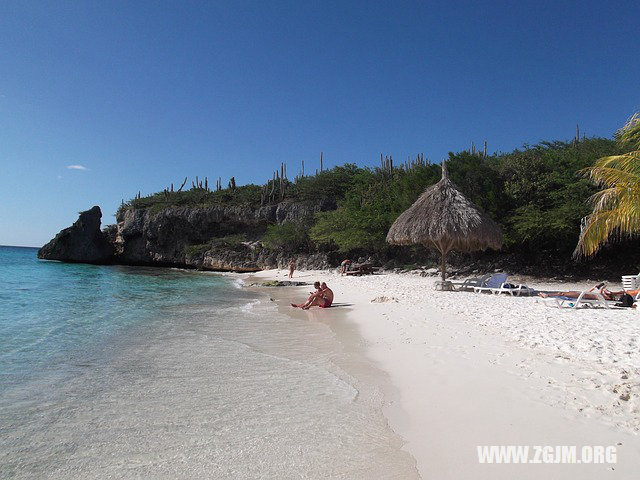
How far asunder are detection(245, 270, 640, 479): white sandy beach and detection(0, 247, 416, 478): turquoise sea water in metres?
0.40

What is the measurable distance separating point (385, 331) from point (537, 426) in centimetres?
404

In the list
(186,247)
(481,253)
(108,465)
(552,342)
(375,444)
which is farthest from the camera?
(186,247)

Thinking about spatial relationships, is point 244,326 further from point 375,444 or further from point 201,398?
point 375,444

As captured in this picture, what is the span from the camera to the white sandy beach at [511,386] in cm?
264

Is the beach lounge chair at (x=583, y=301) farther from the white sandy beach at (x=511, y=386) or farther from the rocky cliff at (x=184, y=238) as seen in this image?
the rocky cliff at (x=184, y=238)

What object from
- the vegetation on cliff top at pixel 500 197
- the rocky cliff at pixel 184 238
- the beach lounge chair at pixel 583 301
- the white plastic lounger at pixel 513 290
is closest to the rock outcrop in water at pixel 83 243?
the rocky cliff at pixel 184 238

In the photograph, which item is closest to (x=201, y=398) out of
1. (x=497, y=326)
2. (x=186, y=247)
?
(x=497, y=326)

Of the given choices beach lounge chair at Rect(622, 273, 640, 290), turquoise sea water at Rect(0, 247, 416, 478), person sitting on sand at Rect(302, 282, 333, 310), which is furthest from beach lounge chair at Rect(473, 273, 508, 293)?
turquoise sea water at Rect(0, 247, 416, 478)

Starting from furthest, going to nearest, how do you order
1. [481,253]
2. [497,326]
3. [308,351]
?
[481,253]
[497,326]
[308,351]

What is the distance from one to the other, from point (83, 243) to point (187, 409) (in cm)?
5013

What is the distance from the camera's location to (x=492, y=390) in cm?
370

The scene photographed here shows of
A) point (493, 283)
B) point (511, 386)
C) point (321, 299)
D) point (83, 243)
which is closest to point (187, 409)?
point (511, 386)

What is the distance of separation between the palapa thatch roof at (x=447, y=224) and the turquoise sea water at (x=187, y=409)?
8217mm

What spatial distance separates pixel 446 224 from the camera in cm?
1379
